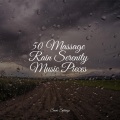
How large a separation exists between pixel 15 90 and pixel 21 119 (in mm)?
20186

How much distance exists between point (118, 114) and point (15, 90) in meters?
20.6

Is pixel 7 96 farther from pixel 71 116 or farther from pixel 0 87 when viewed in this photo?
pixel 71 116

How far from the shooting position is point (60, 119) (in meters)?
13.3

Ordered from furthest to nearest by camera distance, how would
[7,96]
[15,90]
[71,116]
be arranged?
[15,90], [7,96], [71,116]

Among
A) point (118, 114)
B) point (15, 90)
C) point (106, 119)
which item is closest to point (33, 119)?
point (106, 119)

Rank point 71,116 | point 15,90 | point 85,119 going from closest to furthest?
point 85,119 → point 71,116 → point 15,90

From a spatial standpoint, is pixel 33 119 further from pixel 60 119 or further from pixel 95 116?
pixel 95 116

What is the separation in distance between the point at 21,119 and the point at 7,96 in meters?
16.1

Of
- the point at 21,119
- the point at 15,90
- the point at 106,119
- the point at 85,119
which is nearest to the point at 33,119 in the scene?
the point at 21,119

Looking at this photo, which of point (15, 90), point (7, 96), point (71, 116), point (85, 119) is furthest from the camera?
point (15, 90)

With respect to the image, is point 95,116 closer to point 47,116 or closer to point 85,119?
point 85,119

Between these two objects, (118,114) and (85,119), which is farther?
(118,114)

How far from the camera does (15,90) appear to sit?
110 ft

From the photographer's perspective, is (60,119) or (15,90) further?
(15,90)
